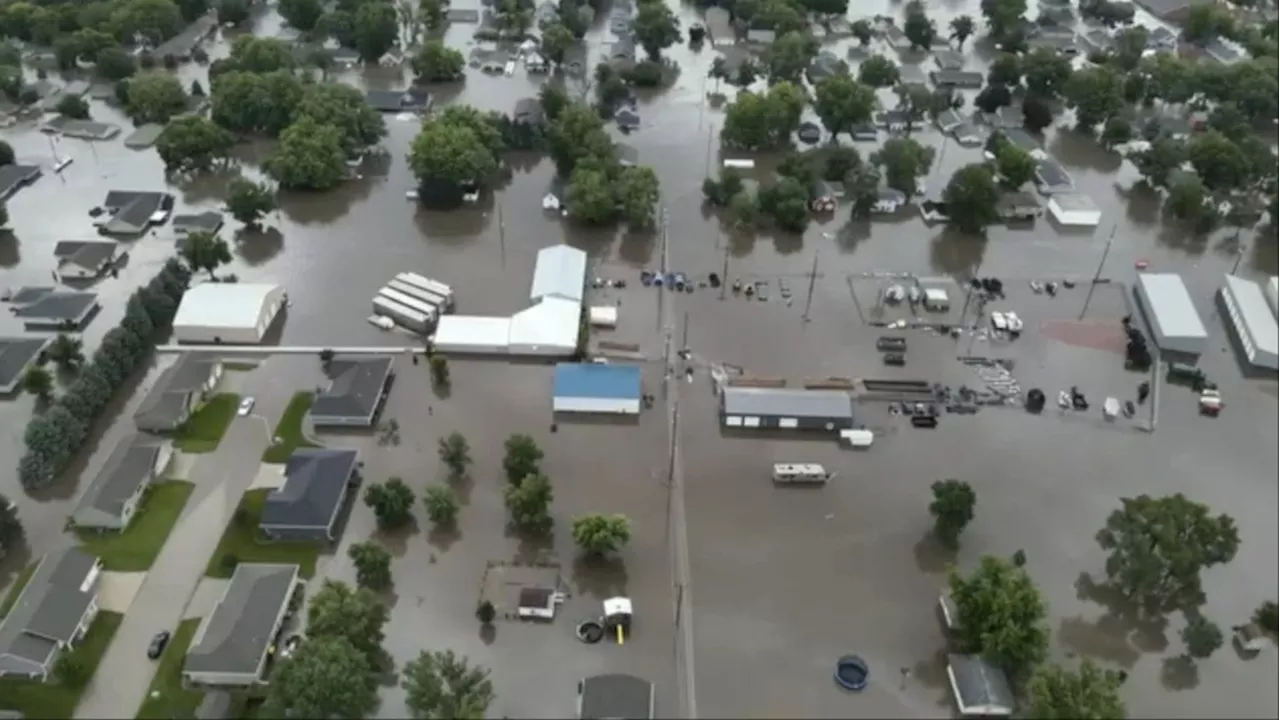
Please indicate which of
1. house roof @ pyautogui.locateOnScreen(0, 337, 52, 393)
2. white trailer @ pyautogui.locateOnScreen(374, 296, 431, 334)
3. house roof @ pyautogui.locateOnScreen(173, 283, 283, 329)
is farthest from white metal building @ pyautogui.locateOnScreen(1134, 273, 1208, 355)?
house roof @ pyautogui.locateOnScreen(0, 337, 52, 393)

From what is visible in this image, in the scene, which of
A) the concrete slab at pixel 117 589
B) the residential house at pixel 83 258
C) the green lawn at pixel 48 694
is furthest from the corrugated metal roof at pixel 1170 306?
the residential house at pixel 83 258

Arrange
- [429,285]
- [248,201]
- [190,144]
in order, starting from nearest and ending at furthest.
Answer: [429,285] < [248,201] < [190,144]

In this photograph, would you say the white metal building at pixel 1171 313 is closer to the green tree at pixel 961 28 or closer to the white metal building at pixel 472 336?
the white metal building at pixel 472 336

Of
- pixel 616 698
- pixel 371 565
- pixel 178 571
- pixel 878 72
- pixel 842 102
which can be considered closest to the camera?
pixel 616 698

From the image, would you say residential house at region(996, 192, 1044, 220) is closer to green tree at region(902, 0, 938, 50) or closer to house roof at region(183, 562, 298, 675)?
green tree at region(902, 0, 938, 50)

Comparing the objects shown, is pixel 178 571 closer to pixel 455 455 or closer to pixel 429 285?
pixel 455 455

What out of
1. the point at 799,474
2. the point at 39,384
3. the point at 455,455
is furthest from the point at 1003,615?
the point at 39,384
